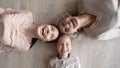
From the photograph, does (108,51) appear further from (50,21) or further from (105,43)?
(50,21)

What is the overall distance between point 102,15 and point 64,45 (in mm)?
225

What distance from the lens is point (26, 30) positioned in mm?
1082

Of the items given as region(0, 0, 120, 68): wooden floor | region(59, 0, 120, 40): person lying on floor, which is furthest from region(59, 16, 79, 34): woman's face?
region(0, 0, 120, 68): wooden floor

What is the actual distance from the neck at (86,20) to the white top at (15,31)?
232 mm

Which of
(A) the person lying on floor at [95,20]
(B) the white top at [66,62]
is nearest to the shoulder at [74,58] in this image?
(B) the white top at [66,62]

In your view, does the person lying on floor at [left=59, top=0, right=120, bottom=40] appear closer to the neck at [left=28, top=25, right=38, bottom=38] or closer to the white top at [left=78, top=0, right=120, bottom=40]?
the white top at [left=78, top=0, right=120, bottom=40]

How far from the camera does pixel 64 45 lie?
1092mm

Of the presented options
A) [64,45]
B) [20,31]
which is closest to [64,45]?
[64,45]

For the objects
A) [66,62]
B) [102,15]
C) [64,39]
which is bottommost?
[66,62]

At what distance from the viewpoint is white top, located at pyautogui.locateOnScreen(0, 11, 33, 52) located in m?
0.99

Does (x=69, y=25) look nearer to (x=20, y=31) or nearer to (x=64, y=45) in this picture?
(x=64, y=45)

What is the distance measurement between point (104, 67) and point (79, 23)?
298 mm

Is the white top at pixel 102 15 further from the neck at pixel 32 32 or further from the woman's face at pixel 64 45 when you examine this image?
the neck at pixel 32 32

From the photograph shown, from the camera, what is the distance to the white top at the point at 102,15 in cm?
100
